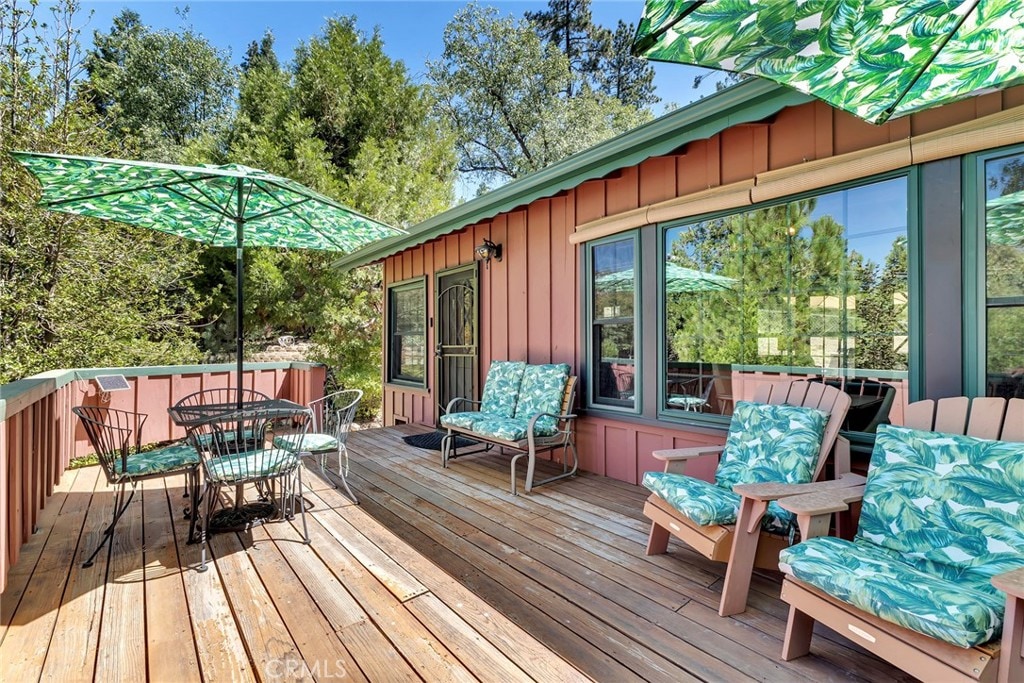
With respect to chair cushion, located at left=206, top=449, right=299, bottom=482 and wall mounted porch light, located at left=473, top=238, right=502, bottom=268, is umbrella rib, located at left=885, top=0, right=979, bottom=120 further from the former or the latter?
wall mounted porch light, located at left=473, top=238, right=502, bottom=268

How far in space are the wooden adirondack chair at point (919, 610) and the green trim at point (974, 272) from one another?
337 millimetres

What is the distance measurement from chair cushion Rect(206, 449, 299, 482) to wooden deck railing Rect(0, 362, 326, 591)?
80 centimetres

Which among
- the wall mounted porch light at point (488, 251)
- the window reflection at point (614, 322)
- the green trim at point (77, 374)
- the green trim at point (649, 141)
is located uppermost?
the green trim at point (649, 141)

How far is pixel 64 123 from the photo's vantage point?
5.80 meters

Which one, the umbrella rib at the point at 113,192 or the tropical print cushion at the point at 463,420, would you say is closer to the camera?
the umbrella rib at the point at 113,192

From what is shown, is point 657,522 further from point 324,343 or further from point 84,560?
point 324,343

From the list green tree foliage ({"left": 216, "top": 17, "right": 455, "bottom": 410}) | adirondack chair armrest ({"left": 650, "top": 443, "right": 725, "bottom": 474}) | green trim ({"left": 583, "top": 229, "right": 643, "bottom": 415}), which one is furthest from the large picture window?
adirondack chair armrest ({"left": 650, "top": 443, "right": 725, "bottom": 474})

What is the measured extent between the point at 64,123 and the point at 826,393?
329 inches

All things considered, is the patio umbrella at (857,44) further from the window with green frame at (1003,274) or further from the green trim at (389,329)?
the green trim at (389,329)

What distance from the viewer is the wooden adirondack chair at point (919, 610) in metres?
1.28

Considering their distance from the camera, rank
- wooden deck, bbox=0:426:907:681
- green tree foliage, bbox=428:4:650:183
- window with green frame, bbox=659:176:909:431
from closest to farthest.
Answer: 1. wooden deck, bbox=0:426:907:681
2. window with green frame, bbox=659:176:909:431
3. green tree foliage, bbox=428:4:650:183

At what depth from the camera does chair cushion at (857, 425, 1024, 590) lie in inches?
66.7

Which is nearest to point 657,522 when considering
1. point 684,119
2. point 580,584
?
point 580,584

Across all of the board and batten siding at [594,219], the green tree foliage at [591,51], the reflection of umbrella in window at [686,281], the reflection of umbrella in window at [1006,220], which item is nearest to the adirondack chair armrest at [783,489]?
the board and batten siding at [594,219]
